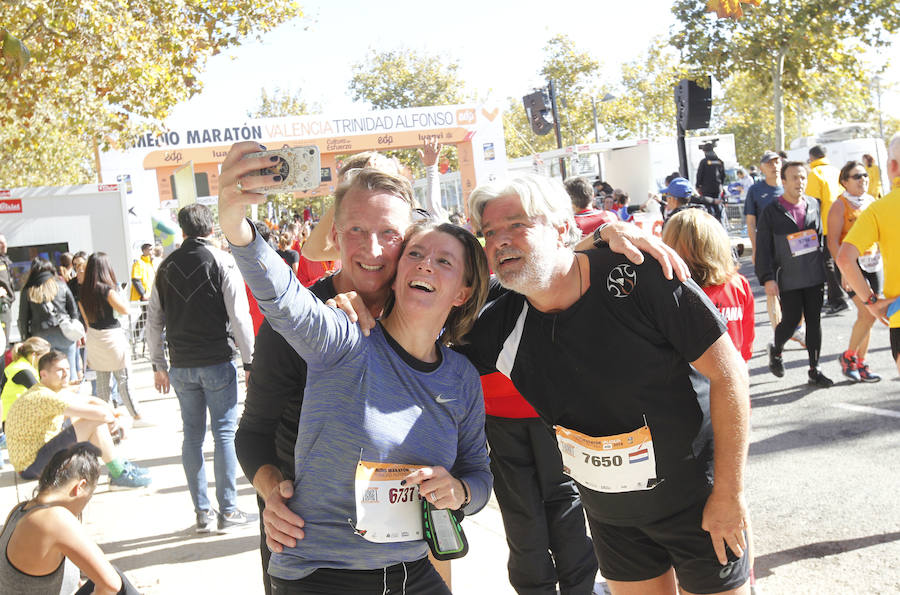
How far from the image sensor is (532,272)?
2354 mm

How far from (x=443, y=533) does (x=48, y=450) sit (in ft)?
14.0

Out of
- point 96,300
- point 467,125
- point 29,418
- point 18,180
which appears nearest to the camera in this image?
point 29,418

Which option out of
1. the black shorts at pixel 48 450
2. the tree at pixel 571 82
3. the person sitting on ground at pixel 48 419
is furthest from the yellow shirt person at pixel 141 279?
the tree at pixel 571 82

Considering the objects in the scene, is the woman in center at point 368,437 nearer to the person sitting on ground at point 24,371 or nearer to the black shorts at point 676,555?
the black shorts at point 676,555

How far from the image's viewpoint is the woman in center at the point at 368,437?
1885mm

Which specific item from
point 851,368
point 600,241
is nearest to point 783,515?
point 600,241

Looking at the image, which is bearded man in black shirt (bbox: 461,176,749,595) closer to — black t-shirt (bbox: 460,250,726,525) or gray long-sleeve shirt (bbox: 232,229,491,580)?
black t-shirt (bbox: 460,250,726,525)

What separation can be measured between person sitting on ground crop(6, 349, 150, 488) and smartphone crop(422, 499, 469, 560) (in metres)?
3.99

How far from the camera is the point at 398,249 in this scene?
231 centimetres

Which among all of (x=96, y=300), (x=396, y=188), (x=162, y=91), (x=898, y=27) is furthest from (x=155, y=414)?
(x=898, y=27)

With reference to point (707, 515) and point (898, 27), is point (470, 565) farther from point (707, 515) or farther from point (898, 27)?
point (898, 27)

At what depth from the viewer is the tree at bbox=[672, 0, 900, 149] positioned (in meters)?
13.6

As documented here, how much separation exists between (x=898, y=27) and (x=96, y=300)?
14.1 metres

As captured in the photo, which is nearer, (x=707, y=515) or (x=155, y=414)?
(x=707, y=515)
